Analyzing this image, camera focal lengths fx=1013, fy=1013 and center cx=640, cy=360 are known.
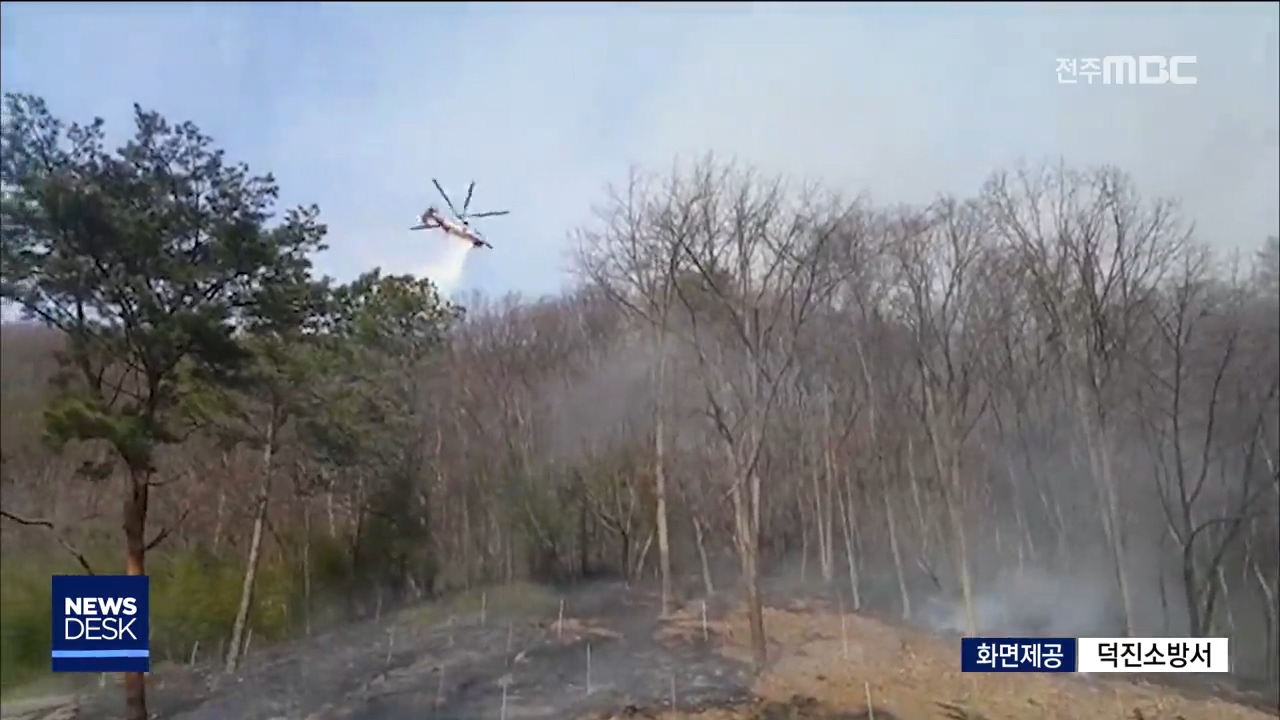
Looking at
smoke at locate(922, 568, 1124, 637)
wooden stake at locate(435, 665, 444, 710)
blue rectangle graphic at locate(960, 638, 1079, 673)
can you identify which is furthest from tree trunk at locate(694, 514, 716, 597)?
wooden stake at locate(435, 665, 444, 710)

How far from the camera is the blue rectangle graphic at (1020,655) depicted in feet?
23.0

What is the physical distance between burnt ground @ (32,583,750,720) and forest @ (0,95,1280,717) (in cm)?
24

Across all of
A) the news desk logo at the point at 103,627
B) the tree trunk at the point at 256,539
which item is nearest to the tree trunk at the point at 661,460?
the tree trunk at the point at 256,539

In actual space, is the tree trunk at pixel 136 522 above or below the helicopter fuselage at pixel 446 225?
below

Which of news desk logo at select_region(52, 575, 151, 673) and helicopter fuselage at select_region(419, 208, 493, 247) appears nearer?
news desk logo at select_region(52, 575, 151, 673)

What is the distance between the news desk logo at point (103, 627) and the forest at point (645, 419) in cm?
16

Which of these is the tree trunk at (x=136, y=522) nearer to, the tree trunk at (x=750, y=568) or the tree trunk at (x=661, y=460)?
the tree trunk at (x=661, y=460)

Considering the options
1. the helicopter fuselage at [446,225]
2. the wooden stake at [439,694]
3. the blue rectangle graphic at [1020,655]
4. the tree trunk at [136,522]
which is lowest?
the wooden stake at [439,694]

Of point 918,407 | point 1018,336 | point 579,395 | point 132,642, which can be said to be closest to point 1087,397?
point 1018,336

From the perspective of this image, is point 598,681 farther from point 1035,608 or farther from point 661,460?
point 1035,608

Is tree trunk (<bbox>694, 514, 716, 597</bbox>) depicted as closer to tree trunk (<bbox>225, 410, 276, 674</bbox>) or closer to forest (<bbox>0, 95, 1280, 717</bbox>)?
forest (<bbox>0, 95, 1280, 717</bbox>)

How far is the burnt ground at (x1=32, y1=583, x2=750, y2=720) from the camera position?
23.8 ft

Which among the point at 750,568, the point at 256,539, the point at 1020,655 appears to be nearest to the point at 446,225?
A: the point at 256,539

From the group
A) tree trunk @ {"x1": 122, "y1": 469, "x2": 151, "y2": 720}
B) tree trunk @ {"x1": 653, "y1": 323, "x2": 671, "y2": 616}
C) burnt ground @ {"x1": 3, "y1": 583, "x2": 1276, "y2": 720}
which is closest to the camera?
burnt ground @ {"x1": 3, "y1": 583, "x2": 1276, "y2": 720}
